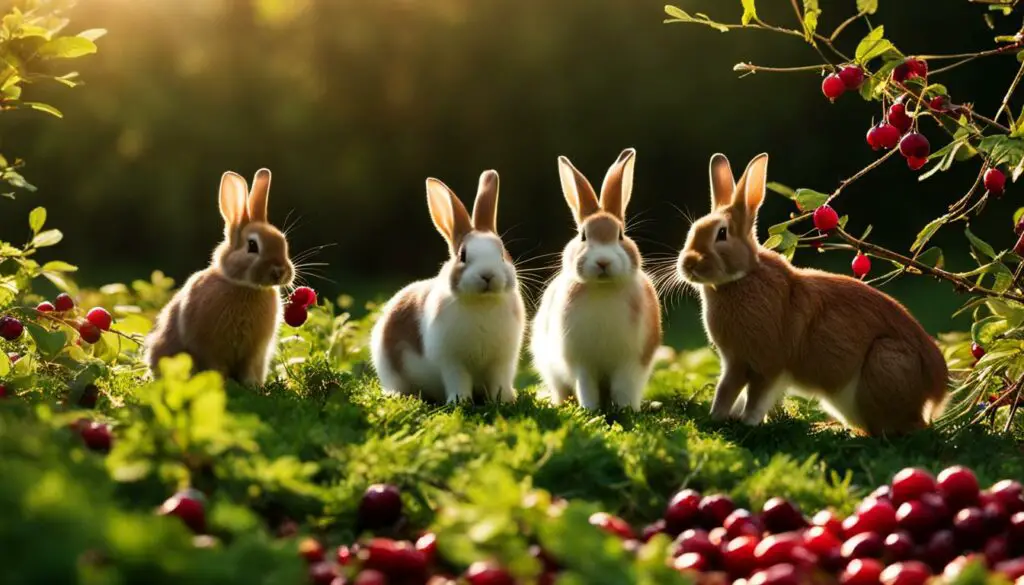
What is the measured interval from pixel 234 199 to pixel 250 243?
0.66 ft

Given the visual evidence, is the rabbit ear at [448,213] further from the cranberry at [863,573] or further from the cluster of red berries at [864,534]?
the cranberry at [863,573]

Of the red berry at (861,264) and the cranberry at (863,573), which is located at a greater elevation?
the red berry at (861,264)

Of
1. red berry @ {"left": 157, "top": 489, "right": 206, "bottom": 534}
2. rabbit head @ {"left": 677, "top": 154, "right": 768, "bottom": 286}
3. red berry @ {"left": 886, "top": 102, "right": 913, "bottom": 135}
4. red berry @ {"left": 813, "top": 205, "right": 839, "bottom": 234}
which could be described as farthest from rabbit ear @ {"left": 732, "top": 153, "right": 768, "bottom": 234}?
red berry @ {"left": 157, "top": 489, "right": 206, "bottom": 534}

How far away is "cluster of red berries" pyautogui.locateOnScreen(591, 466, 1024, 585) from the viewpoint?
2543mm

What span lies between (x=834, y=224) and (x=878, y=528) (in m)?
1.48

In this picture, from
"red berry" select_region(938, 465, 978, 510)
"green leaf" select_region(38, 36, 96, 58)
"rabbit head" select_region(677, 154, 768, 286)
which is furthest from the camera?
"rabbit head" select_region(677, 154, 768, 286)

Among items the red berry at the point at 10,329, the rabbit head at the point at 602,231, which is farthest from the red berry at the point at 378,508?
the red berry at the point at 10,329

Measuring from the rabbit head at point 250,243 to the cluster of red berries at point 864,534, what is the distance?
178 centimetres

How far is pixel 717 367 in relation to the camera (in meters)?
6.17

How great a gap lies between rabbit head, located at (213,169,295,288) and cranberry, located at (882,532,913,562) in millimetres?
2317

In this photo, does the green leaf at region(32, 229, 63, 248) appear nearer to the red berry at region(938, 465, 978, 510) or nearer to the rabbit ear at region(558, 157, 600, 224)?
the rabbit ear at region(558, 157, 600, 224)

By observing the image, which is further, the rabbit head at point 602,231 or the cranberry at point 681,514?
the rabbit head at point 602,231

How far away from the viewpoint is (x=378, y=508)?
2.96 m

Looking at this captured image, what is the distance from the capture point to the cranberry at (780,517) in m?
2.95
